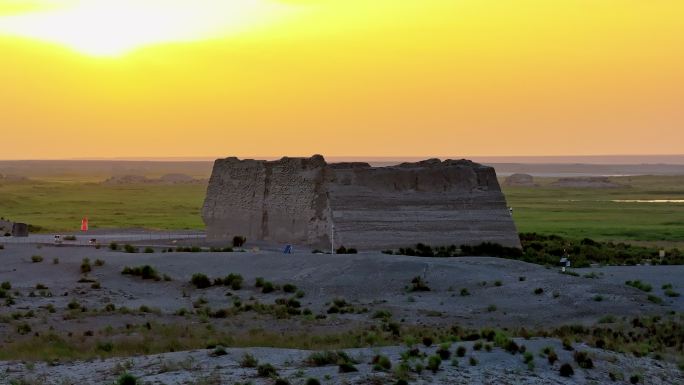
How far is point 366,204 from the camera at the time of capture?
38.8 metres

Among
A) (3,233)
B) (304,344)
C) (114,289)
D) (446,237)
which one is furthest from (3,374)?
(3,233)

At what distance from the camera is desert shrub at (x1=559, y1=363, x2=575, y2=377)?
58.5 feet

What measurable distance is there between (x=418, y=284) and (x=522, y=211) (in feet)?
184

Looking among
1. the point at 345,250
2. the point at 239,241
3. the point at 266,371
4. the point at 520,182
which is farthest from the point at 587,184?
the point at 266,371

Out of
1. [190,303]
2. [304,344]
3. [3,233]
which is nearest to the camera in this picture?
[304,344]

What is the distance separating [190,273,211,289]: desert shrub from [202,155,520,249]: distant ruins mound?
21.3 feet

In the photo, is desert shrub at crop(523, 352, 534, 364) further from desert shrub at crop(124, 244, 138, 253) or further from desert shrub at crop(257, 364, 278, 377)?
desert shrub at crop(124, 244, 138, 253)

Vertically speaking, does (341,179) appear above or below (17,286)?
above

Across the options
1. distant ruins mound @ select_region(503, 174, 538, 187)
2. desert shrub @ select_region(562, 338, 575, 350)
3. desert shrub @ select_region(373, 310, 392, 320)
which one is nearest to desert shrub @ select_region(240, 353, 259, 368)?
desert shrub @ select_region(562, 338, 575, 350)

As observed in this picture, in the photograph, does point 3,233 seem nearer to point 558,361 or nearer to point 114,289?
point 114,289

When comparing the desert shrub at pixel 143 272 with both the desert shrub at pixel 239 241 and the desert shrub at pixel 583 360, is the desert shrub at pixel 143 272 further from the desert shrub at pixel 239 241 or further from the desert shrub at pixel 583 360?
the desert shrub at pixel 583 360

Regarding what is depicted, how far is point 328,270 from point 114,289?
6.19 meters

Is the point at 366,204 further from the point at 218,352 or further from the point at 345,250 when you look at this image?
the point at 218,352

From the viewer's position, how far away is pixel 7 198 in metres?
97.1
